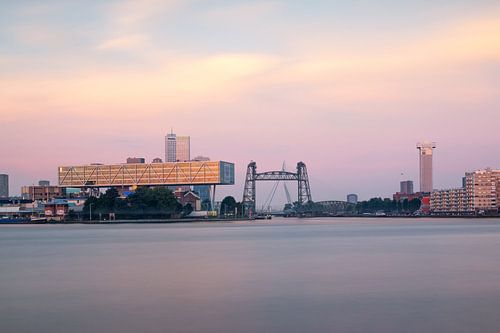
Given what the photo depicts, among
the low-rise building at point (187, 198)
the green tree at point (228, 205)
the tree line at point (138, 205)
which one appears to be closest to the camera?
the tree line at point (138, 205)

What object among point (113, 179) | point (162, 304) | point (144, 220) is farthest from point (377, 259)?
point (113, 179)

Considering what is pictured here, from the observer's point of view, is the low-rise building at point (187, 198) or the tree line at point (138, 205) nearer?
the tree line at point (138, 205)

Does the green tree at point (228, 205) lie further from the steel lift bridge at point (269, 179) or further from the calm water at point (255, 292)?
the calm water at point (255, 292)

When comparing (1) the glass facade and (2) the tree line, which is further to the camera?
(1) the glass facade

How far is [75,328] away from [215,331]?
139 inches

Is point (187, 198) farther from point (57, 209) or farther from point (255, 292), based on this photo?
point (255, 292)

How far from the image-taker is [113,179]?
452ft

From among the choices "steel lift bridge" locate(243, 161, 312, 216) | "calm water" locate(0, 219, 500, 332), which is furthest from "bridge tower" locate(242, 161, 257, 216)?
"calm water" locate(0, 219, 500, 332)

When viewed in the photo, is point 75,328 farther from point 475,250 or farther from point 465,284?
point 475,250

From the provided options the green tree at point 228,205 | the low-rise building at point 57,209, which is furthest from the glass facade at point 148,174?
the green tree at point 228,205

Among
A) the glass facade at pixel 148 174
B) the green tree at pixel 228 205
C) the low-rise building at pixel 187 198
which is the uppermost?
the glass facade at pixel 148 174

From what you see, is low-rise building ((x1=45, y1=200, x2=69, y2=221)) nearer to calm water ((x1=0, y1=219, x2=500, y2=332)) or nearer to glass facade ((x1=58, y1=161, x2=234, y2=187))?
glass facade ((x1=58, y1=161, x2=234, y2=187))

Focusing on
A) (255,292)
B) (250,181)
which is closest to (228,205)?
(250,181)

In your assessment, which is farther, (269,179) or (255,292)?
(269,179)
